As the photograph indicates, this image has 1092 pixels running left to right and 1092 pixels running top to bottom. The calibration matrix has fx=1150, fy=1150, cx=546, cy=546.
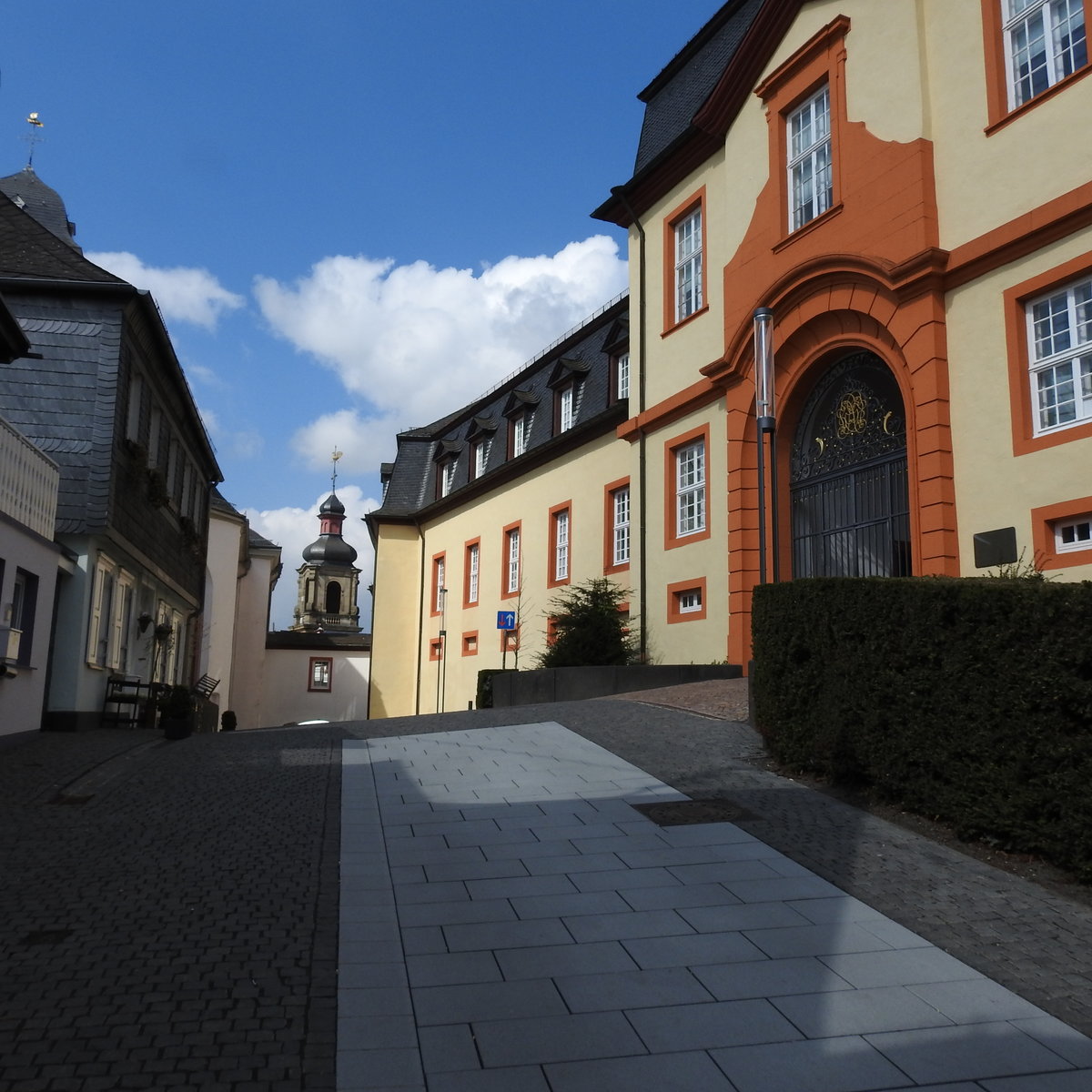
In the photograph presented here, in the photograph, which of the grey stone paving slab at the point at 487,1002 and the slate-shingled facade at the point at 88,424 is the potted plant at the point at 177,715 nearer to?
the slate-shingled facade at the point at 88,424

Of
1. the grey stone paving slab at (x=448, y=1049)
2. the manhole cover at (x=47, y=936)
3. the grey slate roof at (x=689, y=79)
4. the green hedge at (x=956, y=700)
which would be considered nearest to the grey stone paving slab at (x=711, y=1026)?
the grey stone paving slab at (x=448, y=1049)

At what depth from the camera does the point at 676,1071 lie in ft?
14.1

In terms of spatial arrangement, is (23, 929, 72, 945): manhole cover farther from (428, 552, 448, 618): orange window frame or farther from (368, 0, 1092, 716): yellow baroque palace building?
(428, 552, 448, 618): orange window frame

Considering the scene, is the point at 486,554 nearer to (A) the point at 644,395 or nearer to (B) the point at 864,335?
(A) the point at 644,395

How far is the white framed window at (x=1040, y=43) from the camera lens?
12.9 metres

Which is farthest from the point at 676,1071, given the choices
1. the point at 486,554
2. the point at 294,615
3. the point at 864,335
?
the point at 294,615

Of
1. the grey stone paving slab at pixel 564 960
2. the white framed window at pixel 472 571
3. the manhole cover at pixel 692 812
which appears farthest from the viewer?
the white framed window at pixel 472 571

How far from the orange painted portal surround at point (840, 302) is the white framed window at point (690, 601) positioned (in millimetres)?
1580

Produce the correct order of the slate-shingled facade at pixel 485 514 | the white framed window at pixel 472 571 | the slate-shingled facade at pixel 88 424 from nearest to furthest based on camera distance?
the slate-shingled facade at pixel 88 424, the slate-shingled facade at pixel 485 514, the white framed window at pixel 472 571

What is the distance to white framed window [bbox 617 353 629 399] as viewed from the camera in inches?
1033

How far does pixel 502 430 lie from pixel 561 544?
6.36m

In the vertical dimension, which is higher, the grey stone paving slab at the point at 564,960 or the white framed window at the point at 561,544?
the white framed window at the point at 561,544

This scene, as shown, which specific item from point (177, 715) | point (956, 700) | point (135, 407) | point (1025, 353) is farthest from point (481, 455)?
point (956, 700)

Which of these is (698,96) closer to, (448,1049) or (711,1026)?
(711,1026)
